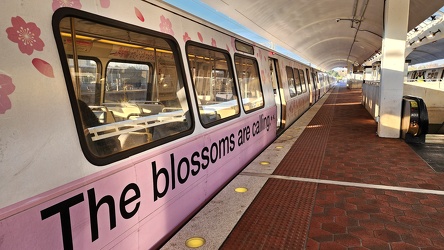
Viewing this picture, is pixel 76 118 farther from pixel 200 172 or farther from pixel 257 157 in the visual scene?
pixel 257 157

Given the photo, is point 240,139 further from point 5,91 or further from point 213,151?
point 5,91

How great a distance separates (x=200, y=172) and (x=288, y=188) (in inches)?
50.9

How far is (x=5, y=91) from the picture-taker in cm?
142

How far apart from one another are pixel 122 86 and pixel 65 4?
155 cm

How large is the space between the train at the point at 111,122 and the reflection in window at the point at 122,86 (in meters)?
0.01

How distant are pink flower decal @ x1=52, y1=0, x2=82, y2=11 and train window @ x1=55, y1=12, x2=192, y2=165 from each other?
0.31 ft

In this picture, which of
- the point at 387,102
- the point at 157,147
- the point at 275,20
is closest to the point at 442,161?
the point at 387,102

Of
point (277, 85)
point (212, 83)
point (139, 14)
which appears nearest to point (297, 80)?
point (277, 85)

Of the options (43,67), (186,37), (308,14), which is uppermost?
(308,14)

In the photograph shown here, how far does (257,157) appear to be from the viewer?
5270 millimetres

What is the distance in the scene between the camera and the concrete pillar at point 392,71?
6.81 meters

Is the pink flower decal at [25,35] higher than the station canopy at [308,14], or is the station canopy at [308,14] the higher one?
the station canopy at [308,14]

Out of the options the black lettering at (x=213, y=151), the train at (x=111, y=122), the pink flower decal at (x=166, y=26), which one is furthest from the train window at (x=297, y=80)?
the pink flower decal at (x=166, y=26)

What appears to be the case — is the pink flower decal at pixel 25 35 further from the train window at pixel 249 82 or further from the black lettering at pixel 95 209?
the train window at pixel 249 82
